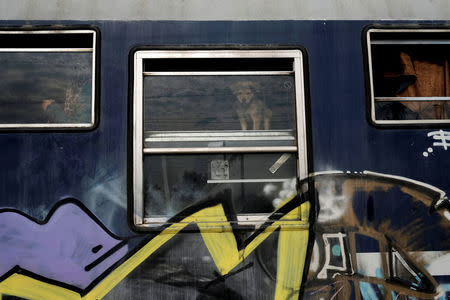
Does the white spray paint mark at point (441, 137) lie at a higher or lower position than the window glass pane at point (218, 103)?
lower

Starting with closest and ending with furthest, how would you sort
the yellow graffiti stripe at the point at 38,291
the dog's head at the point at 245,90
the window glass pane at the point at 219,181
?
the yellow graffiti stripe at the point at 38,291 < the window glass pane at the point at 219,181 < the dog's head at the point at 245,90

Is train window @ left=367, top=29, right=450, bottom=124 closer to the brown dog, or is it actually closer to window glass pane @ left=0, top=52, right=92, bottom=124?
the brown dog

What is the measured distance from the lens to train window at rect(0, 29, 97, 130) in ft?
9.13

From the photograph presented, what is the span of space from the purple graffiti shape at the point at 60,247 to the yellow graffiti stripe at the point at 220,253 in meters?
0.07

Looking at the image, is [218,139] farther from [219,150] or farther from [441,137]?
[441,137]

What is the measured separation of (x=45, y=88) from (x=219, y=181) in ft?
3.84

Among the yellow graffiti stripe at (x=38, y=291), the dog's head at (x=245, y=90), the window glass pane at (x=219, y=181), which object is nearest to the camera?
the yellow graffiti stripe at (x=38, y=291)

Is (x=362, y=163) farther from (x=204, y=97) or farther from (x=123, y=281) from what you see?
(x=123, y=281)

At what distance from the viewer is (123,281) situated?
2639 mm

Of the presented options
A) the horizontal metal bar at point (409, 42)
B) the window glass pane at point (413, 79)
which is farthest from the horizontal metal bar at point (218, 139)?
the horizontal metal bar at point (409, 42)

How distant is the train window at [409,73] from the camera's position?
2.89 metres

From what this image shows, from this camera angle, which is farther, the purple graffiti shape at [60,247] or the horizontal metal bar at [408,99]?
the horizontal metal bar at [408,99]

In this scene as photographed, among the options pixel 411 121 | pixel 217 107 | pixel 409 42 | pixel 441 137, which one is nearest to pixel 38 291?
pixel 217 107

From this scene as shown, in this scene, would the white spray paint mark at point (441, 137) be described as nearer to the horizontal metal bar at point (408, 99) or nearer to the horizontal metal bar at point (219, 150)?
the horizontal metal bar at point (408, 99)
